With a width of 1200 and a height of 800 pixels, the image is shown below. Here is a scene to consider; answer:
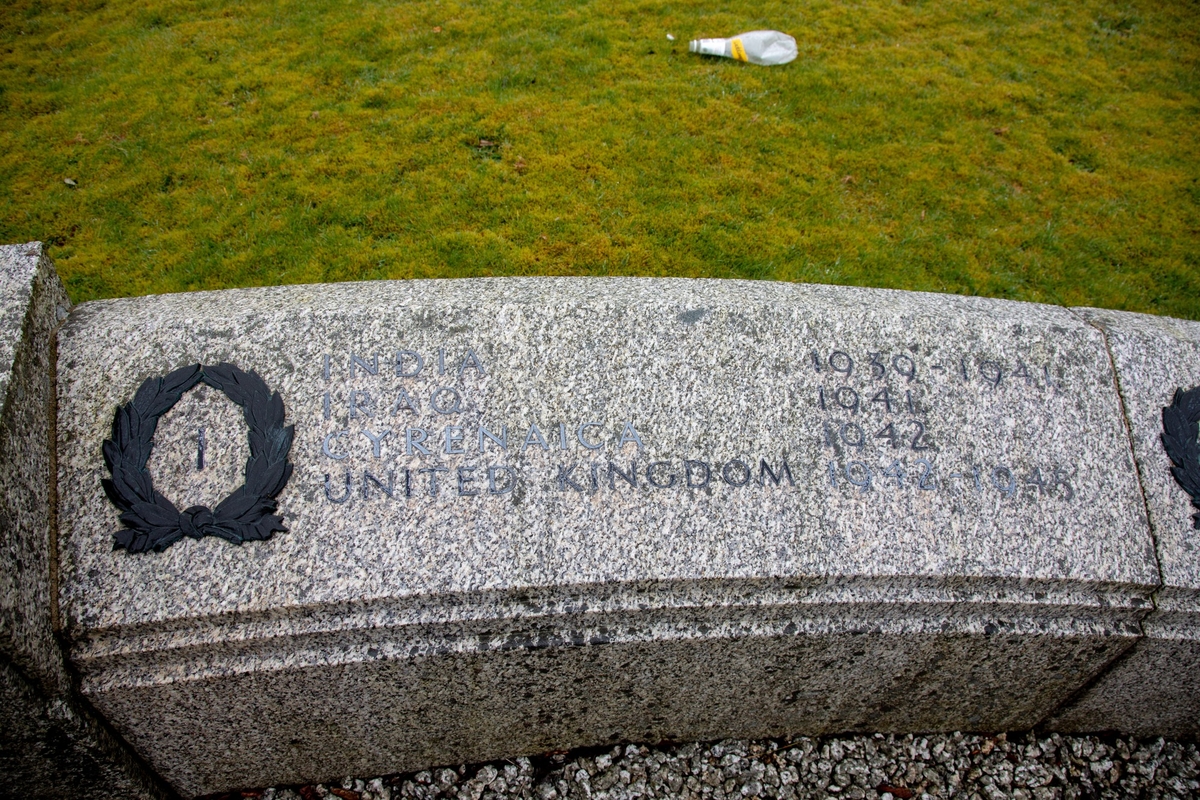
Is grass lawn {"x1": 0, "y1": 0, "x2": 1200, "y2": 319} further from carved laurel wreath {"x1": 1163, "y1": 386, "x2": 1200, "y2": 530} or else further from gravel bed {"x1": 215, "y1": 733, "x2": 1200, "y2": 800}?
gravel bed {"x1": 215, "y1": 733, "x2": 1200, "y2": 800}

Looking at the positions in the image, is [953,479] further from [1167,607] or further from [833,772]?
[833,772]

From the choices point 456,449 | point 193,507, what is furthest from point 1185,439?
point 193,507

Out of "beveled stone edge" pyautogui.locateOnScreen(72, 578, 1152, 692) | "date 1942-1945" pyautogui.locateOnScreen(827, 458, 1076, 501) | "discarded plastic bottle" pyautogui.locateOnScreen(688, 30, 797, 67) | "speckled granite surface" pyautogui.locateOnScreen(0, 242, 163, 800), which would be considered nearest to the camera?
"speckled granite surface" pyautogui.locateOnScreen(0, 242, 163, 800)

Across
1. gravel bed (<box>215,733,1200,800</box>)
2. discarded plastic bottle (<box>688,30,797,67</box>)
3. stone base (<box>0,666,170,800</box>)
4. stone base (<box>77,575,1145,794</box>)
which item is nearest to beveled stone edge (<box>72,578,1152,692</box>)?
stone base (<box>77,575,1145,794</box>)

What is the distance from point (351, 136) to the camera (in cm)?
502

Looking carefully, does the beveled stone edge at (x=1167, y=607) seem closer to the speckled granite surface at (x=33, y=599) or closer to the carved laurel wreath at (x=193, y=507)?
the carved laurel wreath at (x=193, y=507)

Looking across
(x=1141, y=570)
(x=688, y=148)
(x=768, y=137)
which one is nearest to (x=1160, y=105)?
(x=768, y=137)

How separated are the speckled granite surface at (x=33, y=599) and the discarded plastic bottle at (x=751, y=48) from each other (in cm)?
512

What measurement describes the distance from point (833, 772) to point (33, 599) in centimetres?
299

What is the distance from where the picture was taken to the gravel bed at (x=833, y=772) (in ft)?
9.22

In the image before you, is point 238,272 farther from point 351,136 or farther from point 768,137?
point 768,137

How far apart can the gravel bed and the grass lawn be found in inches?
102

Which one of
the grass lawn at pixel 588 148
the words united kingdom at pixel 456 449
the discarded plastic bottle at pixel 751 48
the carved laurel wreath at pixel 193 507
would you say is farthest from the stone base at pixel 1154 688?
the discarded plastic bottle at pixel 751 48

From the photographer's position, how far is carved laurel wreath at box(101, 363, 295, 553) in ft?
7.71
